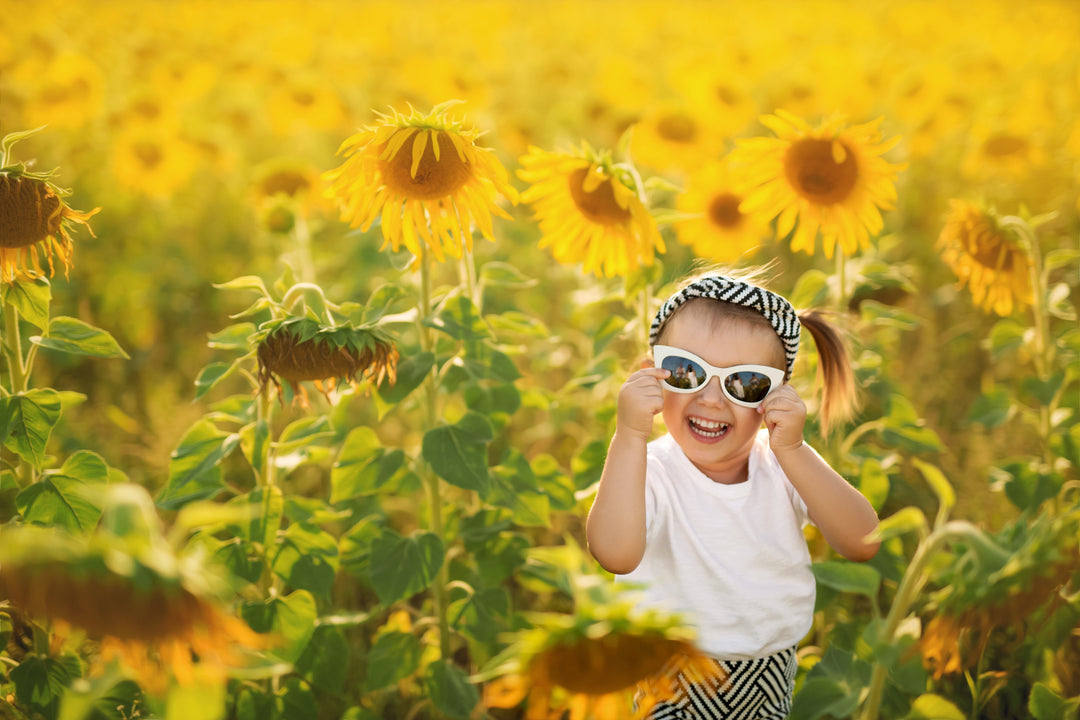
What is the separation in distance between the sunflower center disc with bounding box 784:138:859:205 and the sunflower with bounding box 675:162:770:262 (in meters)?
1.26

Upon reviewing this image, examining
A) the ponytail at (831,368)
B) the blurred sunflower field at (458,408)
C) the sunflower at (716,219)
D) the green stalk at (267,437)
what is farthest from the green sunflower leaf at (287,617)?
the sunflower at (716,219)

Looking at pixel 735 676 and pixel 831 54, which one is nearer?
pixel 735 676

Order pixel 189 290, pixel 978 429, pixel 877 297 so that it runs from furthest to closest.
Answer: pixel 189 290 → pixel 978 429 → pixel 877 297

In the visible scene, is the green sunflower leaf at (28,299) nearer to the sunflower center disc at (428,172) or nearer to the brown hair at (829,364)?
the sunflower center disc at (428,172)

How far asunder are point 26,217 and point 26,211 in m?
0.01

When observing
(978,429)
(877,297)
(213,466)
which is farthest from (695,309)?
(978,429)

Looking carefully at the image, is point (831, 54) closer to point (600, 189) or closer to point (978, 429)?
point (978, 429)

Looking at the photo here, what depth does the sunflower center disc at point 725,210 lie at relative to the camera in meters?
3.64

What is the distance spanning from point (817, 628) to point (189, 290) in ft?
12.3

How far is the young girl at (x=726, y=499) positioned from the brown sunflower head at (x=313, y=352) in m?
→ 0.52

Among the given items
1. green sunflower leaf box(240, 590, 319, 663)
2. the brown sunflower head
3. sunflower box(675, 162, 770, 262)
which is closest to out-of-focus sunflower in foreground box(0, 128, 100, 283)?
the brown sunflower head

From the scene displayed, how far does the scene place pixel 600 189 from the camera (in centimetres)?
216

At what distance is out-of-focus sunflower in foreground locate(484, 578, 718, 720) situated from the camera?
38.8 inches

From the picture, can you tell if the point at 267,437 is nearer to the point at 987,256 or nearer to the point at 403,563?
the point at 403,563
